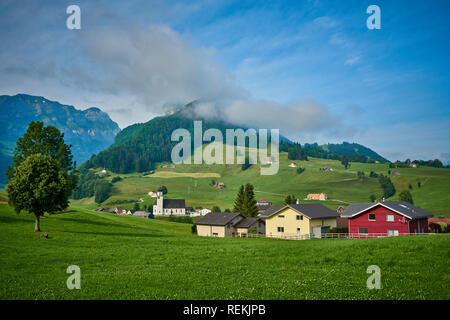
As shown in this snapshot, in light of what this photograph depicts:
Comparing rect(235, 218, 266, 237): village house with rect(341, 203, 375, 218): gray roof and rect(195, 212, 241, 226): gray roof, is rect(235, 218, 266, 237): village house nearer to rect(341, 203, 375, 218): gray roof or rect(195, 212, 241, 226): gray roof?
rect(195, 212, 241, 226): gray roof

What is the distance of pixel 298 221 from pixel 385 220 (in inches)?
749

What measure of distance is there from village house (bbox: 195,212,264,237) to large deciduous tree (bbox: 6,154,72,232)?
44.6m

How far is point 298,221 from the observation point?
72562 mm

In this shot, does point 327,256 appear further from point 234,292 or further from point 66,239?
point 66,239

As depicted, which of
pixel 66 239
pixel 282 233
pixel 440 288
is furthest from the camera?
pixel 282 233

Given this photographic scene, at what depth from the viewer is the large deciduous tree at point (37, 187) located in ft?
139

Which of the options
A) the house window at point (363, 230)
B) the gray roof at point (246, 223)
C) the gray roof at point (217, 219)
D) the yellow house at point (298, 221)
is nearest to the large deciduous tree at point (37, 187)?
the gray roof at point (217, 219)

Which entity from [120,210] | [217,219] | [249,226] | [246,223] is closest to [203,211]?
[120,210]

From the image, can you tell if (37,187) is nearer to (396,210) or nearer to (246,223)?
(246,223)

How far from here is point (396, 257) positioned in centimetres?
2258

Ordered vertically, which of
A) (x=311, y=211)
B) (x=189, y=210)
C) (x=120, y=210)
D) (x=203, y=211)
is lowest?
(x=203, y=211)

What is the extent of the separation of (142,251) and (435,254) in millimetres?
25780
